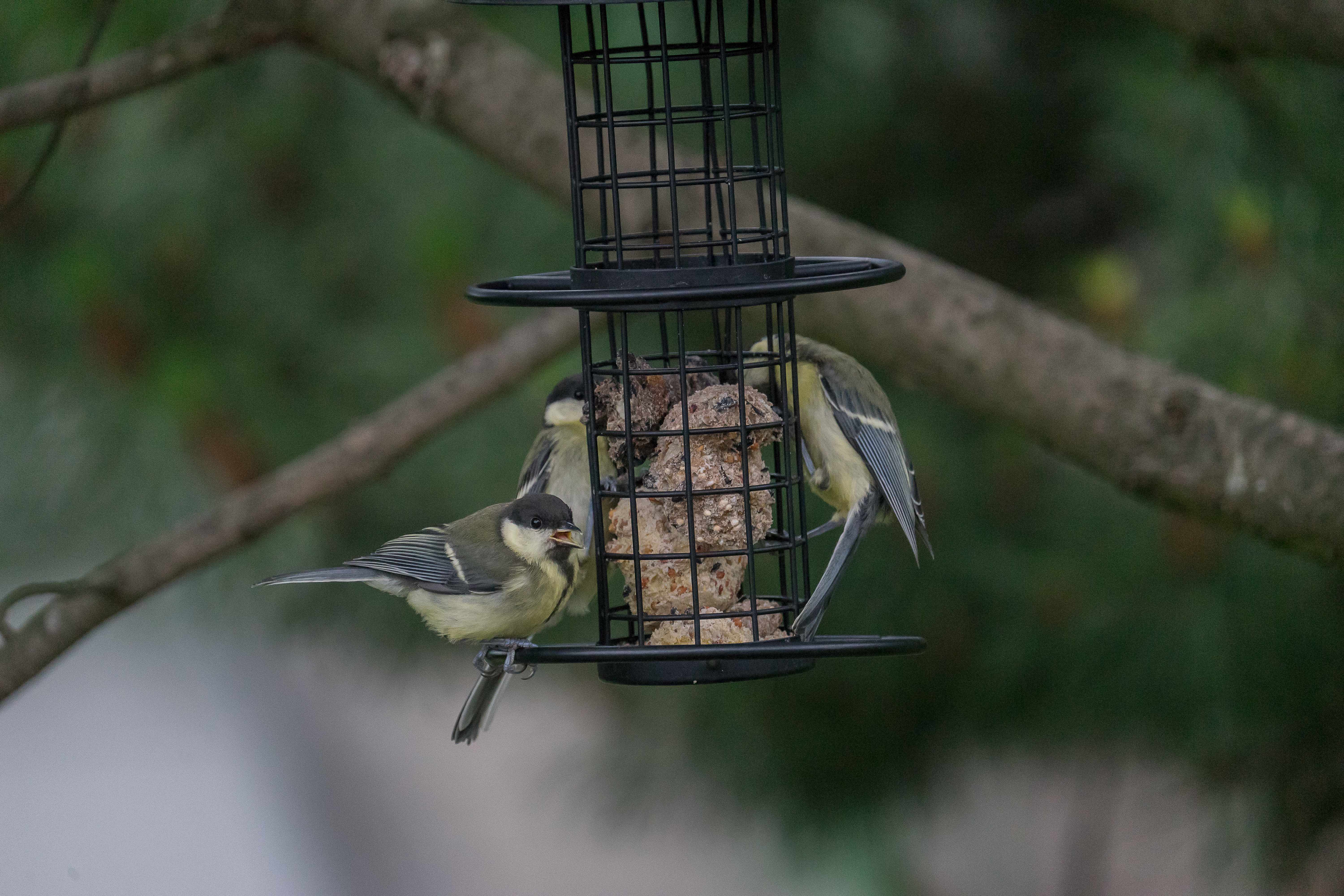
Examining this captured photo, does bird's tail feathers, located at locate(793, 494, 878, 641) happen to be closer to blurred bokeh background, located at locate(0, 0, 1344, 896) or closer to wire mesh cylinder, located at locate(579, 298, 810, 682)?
wire mesh cylinder, located at locate(579, 298, 810, 682)

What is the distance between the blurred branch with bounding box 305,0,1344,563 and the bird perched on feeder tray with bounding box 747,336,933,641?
495 mm

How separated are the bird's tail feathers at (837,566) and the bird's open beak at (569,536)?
18.7 inches

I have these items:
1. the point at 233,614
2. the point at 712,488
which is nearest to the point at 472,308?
the point at 233,614

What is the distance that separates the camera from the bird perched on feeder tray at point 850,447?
2809 millimetres

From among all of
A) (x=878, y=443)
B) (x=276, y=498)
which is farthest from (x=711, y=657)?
(x=276, y=498)

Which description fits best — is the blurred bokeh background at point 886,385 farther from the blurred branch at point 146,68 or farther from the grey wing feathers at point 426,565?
the grey wing feathers at point 426,565

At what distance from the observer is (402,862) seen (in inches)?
349

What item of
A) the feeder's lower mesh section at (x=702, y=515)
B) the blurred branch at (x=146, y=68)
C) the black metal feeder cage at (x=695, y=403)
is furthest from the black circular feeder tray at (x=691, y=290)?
the blurred branch at (x=146, y=68)

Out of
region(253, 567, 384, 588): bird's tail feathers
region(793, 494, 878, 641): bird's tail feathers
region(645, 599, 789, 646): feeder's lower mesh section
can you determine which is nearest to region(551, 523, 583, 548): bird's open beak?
region(645, 599, 789, 646): feeder's lower mesh section

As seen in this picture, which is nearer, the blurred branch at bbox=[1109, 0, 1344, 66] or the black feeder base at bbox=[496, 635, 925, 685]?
the black feeder base at bbox=[496, 635, 925, 685]

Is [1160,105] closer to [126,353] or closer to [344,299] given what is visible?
[344,299]

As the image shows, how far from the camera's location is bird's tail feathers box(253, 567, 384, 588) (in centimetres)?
262

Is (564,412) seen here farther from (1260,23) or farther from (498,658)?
(1260,23)

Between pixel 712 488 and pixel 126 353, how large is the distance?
90.2 inches
